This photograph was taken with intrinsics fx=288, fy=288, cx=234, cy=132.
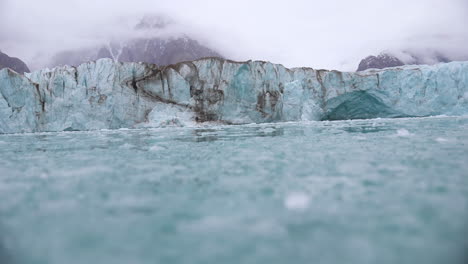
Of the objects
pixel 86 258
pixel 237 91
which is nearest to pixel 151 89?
pixel 237 91

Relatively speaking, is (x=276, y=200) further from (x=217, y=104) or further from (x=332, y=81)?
(x=332, y=81)

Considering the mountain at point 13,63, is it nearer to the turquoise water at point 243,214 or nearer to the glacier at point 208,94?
the glacier at point 208,94

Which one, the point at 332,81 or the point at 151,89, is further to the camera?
the point at 332,81

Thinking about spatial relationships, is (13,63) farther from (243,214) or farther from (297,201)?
(297,201)

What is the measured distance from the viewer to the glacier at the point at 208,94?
27266 mm

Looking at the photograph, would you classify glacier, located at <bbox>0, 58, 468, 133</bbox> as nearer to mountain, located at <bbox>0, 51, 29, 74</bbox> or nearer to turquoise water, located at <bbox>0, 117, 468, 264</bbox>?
turquoise water, located at <bbox>0, 117, 468, 264</bbox>

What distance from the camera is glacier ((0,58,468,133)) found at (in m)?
27.3

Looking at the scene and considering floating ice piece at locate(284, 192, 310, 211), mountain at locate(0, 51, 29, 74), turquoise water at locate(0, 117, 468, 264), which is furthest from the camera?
mountain at locate(0, 51, 29, 74)

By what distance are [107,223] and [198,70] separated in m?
30.7

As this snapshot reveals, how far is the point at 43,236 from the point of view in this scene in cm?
246

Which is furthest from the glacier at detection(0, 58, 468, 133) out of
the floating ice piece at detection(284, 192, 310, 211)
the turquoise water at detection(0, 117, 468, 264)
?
the floating ice piece at detection(284, 192, 310, 211)

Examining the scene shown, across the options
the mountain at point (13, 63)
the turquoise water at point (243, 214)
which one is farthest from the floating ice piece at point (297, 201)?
the mountain at point (13, 63)

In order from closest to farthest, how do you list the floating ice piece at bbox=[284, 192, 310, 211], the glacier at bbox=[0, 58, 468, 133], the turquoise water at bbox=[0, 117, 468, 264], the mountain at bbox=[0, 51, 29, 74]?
the turquoise water at bbox=[0, 117, 468, 264], the floating ice piece at bbox=[284, 192, 310, 211], the glacier at bbox=[0, 58, 468, 133], the mountain at bbox=[0, 51, 29, 74]

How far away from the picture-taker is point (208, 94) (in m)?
32.1
